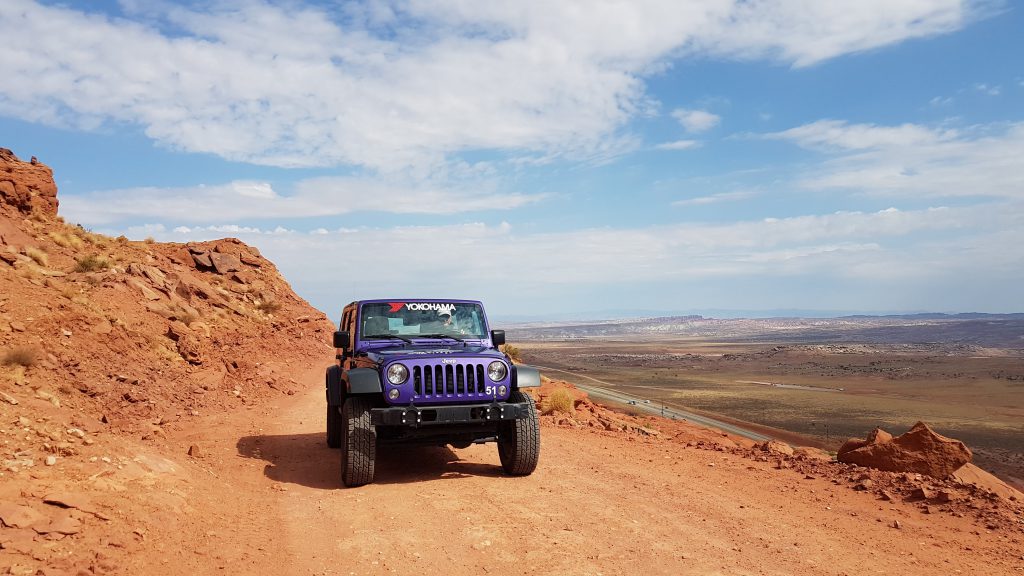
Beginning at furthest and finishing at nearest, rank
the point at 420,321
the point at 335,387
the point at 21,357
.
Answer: the point at 21,357 → the point at 335,387 → the point at 420,321

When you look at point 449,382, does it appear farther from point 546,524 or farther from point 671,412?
point 671,412

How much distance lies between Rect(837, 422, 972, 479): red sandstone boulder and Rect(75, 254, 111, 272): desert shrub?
21.6 metres

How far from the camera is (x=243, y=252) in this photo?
36125mm

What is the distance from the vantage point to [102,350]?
1412 centimetres

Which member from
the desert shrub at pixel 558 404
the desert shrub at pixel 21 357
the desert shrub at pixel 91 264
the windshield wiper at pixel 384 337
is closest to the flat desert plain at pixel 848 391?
the desert shrub at pixel 558 404

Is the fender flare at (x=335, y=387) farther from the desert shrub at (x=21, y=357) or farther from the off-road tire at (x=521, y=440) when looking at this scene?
the desert shrub at (x=21, y=357)

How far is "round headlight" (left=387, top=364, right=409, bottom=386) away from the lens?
7570mm

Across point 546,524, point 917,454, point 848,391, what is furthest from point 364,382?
point 848,391

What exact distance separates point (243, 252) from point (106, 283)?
1802cm

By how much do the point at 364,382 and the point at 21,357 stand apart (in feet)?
25.7

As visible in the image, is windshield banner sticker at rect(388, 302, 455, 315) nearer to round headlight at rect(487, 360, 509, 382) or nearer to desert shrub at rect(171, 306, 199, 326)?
round headlight at rect(487, 360, 509, 382)

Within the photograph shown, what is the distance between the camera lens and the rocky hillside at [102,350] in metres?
6.24

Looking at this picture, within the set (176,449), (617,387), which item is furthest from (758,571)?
(617,387)

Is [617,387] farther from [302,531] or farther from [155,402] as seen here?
[302,531]
